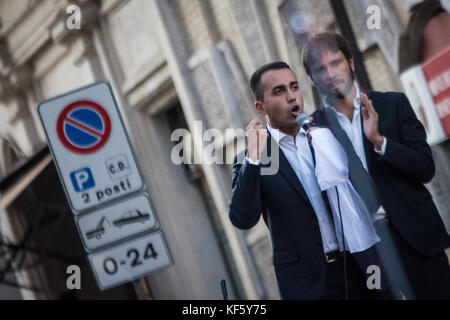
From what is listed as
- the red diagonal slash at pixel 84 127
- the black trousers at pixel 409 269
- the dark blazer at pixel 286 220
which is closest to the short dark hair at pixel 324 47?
the dark blazer at pixel 286 220

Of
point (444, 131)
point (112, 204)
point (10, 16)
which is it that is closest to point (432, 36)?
point (444, 131)

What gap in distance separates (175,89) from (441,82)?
4.35 m

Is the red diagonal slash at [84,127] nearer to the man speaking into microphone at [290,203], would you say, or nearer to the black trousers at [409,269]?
the man speaking into microphone at [290,203]

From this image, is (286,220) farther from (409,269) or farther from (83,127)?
(83,127)

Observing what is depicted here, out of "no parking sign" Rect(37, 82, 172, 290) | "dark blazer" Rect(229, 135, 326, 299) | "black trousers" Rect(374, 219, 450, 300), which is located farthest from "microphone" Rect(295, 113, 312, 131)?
"no parking sign" Rect(37, 82, 172, 290)

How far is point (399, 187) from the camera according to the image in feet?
11.0

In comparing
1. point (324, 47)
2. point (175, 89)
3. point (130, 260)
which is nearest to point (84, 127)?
point (130, 260)

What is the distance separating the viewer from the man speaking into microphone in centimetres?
333

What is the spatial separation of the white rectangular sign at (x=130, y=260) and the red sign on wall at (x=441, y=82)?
1951 mm

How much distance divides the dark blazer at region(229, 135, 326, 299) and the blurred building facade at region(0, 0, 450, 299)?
249cm

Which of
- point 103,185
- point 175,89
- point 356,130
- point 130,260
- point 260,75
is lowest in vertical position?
point 130,260

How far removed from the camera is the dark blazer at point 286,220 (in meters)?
3.34

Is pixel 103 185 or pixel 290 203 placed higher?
pixel 103 185

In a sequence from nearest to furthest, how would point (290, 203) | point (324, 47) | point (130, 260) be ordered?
point (290, 203) → point (324, 47) → point (130, 260)
